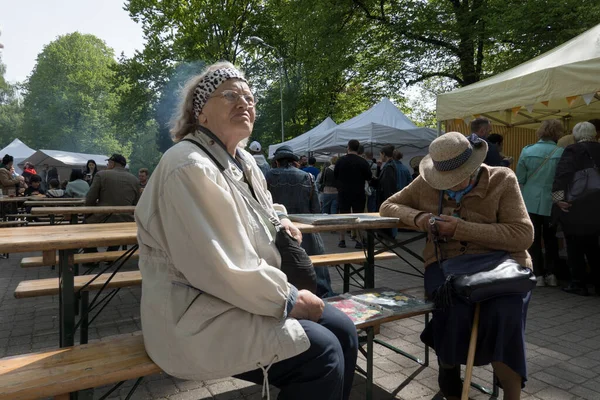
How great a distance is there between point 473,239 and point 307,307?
108 cm

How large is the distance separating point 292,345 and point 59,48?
51.9 m

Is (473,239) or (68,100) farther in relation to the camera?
(68,100)

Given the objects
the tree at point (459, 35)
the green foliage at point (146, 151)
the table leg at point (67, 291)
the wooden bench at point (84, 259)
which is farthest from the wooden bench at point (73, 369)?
the green foliage at point (146, 151)

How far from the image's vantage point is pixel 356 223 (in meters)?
2.63

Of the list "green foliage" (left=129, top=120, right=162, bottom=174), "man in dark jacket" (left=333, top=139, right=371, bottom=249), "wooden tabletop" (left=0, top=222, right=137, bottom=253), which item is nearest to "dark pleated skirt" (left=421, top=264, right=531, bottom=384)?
"wooden tabletop" (left=0, top=222, right=137, bottom=253)

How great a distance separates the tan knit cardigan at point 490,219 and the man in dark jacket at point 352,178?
5.80 metres

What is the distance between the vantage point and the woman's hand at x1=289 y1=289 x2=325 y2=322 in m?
1.75

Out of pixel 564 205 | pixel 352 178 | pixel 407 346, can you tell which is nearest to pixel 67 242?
pixel 407 346

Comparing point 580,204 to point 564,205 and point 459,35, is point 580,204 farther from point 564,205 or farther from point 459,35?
point 459,35

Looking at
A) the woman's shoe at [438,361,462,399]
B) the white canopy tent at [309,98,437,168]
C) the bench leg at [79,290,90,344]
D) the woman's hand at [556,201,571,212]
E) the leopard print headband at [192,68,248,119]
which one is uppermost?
the white canopy tent at [309,98,437,168]

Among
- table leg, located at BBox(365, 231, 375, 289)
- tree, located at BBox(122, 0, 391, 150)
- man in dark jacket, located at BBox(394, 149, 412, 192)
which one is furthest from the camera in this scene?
tree, located at BBox(122, 0, 391, 150)

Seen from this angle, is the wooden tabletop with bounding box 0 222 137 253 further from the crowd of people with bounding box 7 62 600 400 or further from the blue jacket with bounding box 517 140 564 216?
the blue jacket with bounding box 517 140 564 216

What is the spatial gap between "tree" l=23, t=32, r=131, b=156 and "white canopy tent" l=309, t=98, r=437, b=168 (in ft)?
118

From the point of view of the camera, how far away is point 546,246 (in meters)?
5.65
